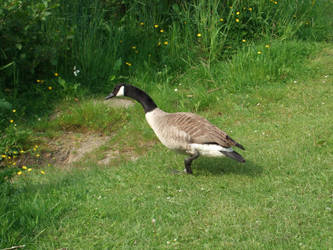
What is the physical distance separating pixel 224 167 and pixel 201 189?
782 mm

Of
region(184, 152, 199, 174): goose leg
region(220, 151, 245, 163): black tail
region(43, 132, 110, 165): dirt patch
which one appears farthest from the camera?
region(43, 132, 110, 165): dirt patch

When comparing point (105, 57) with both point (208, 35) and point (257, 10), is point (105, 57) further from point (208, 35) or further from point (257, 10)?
point (257, 10)

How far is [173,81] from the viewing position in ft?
29.5

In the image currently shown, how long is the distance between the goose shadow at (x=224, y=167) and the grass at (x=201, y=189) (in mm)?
14

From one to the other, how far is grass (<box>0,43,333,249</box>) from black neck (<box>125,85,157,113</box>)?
0.77 metres

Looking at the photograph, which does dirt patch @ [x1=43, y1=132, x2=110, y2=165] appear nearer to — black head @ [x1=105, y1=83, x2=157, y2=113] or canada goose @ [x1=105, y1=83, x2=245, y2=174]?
black head @ [x1=105, y1=83, x2=157, y2=113]

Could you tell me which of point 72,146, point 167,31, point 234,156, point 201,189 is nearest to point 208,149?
point 234,156

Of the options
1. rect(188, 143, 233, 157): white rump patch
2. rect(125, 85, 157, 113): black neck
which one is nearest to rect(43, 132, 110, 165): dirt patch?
rect(125, 85, 157, 113): black neck

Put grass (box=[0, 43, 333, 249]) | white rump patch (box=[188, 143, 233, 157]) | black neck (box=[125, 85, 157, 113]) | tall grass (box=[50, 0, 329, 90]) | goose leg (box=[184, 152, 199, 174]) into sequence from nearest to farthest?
grass (box=[0, 43, 333, 249])
white rump patch (box=[188, 143, 233, 157])
goose leg (box=[184, 152, 199, 174])
black neck (box=[125, 85, 157, 113])
tall grass (box=[50, 0, 329, 90])

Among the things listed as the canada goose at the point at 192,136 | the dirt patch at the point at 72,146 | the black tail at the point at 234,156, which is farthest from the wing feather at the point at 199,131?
the dirt patch at the point at 72,146

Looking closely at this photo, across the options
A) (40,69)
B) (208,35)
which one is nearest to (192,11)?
(208,35)

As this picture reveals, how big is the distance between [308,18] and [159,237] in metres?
7.47

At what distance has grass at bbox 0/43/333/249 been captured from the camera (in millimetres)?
4379

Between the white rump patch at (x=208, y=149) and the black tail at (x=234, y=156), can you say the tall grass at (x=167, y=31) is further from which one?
the black tail at (x=234, y=156)
